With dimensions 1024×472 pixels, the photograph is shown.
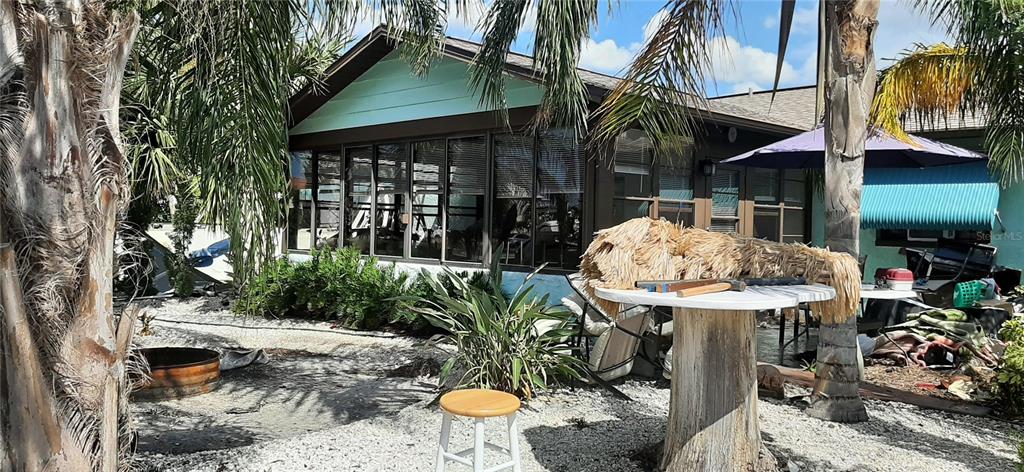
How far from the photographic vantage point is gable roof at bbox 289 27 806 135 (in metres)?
8.38

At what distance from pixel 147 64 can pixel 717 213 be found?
7.35m

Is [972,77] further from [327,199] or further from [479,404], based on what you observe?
[327,199]

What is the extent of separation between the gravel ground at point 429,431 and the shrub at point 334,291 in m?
2.80

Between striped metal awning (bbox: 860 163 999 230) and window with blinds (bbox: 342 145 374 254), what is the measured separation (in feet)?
23.9

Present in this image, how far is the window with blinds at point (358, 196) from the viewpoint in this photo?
11602 mm

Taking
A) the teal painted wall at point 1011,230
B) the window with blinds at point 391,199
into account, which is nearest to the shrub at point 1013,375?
the teal painted wall at point 1011,230

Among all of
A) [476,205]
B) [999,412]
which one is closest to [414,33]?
[476,205]

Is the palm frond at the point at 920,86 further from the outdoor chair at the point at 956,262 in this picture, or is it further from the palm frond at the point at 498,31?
the palm frond at the point at 498,31

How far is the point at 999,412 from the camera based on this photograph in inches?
194

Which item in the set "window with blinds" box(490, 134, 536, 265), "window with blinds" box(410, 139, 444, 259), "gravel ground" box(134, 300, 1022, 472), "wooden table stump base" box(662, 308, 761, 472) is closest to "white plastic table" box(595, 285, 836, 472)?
"wooden table stump base" box(662, 308, 761, 472)

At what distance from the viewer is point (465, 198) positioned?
10.1 m

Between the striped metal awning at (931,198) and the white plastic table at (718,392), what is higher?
the striped metal awning at (931,198)

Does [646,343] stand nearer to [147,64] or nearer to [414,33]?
[414,33]

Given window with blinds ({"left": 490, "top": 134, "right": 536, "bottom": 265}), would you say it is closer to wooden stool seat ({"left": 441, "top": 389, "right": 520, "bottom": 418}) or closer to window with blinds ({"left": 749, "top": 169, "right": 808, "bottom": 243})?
window with blinds ({"left": 749, "top": 169, "right": 808, "bottom": 243})
